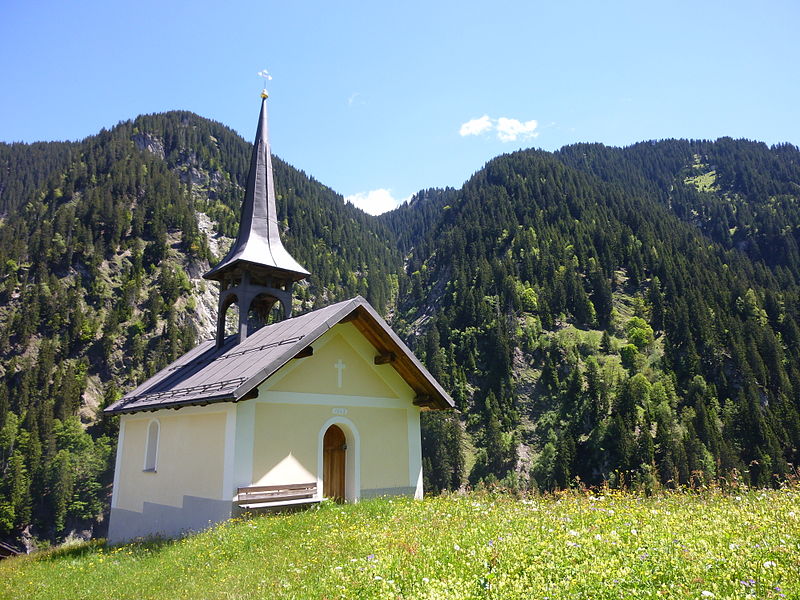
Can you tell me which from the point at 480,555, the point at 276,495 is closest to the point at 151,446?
the point at 276,495

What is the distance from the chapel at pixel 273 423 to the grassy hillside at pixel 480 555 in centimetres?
132

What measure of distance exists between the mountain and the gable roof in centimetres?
5622

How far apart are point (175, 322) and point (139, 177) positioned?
47471 millimetres

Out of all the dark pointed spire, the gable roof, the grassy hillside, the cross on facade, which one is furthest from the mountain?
the grassy hillside

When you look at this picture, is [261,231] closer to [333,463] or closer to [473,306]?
[333,463]

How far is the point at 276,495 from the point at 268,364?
3.05 m

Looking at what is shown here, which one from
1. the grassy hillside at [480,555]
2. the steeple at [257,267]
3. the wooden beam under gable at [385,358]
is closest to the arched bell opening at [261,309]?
the steeple at [257,267]

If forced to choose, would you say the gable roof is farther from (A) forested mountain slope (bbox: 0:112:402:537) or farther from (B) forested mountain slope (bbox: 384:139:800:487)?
(A) forested mountain slope (bbox: 0:112:402:537)

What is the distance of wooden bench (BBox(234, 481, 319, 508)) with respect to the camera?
40.2 ft

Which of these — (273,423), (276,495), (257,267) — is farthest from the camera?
(257,267)

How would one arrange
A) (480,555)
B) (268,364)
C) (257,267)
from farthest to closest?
1. (257,267)
2. (268,364)
3. (480,555)

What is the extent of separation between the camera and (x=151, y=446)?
54.0ft

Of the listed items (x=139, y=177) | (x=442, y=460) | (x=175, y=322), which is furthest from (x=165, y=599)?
(x=139, y=177)

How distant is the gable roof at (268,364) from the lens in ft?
41.5
